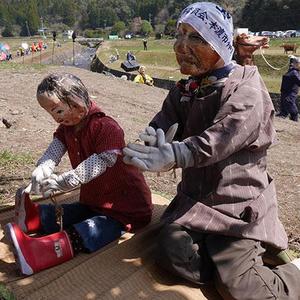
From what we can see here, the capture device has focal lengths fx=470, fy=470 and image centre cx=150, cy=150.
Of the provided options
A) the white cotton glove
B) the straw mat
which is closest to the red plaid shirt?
the straw mat

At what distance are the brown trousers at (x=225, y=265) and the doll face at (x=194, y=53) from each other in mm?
835

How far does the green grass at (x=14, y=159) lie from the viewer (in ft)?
14.9

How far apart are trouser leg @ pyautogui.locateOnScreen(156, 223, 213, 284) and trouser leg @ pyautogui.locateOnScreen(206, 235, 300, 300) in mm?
65

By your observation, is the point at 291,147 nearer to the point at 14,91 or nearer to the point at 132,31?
the point at 14,91

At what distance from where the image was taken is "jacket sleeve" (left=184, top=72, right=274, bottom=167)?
221 cm

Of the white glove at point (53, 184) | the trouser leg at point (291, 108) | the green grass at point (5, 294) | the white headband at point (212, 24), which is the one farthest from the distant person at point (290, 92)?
the green grass at point (5, 294)

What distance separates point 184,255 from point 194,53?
1033 millimetres

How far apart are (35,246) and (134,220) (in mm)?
656

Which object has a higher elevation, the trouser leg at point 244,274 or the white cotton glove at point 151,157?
the white cotton glove at point 151,157

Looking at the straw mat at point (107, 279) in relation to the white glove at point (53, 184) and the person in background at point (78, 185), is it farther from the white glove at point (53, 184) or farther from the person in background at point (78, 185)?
the white glove at point (53, 184)

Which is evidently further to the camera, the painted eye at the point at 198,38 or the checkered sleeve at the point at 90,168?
the checkered sleeve at the point at 90,168

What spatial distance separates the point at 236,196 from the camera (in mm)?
2418

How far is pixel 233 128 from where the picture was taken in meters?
2.26

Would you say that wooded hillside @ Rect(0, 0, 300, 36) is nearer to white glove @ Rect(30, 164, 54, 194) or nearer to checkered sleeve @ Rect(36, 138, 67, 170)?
checkered sleeve @ Rect(36, 138, 67, 170)
